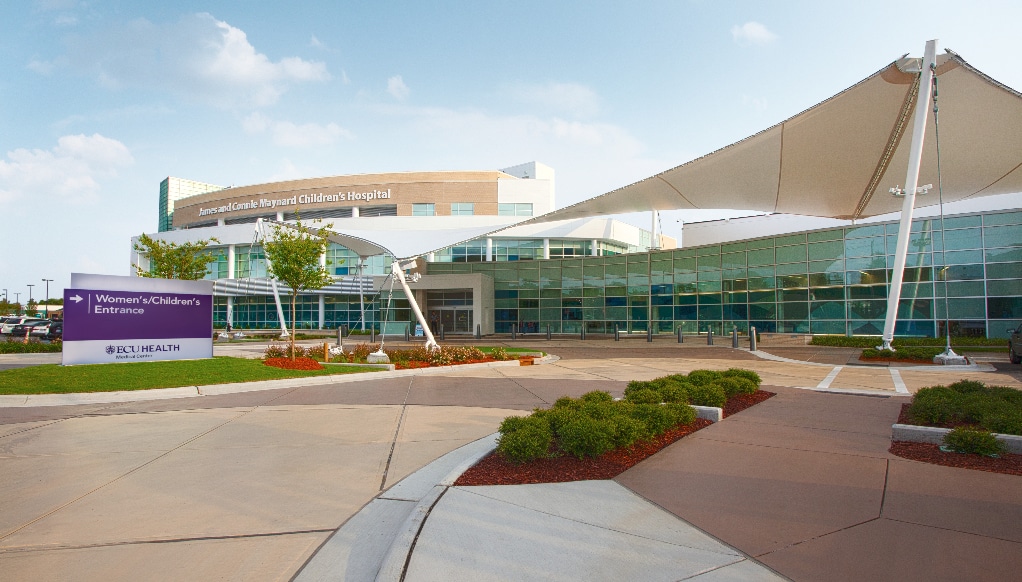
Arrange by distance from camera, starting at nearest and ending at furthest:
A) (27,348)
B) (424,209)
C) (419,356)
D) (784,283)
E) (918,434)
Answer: (918,434), (419,356), (27,348), (784,283), (424,209)

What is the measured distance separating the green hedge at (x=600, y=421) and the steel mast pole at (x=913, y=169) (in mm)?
14491

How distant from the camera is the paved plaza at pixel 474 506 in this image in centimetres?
363

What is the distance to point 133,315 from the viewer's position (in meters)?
16.2

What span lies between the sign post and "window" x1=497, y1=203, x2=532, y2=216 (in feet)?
126

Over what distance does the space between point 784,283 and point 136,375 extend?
3173 cm

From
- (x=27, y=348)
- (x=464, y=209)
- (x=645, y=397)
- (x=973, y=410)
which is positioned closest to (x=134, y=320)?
(x=27, y=348)

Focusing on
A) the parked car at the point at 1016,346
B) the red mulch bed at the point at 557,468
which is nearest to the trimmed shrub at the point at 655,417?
the red mulch bed at the point at 557,468

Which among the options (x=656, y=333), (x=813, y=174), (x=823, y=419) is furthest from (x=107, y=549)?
(x=656, y=333)

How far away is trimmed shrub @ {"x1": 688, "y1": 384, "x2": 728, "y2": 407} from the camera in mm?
8836

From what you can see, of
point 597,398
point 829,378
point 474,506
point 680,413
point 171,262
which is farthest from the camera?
point 171,262

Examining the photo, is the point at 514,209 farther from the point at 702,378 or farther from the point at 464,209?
the point at 702,378

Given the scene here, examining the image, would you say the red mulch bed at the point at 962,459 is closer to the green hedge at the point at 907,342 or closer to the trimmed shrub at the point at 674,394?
the trimmed shrub at the point at 674,394

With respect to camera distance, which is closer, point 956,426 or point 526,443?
point 526,443

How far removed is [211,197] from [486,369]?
56.3m
